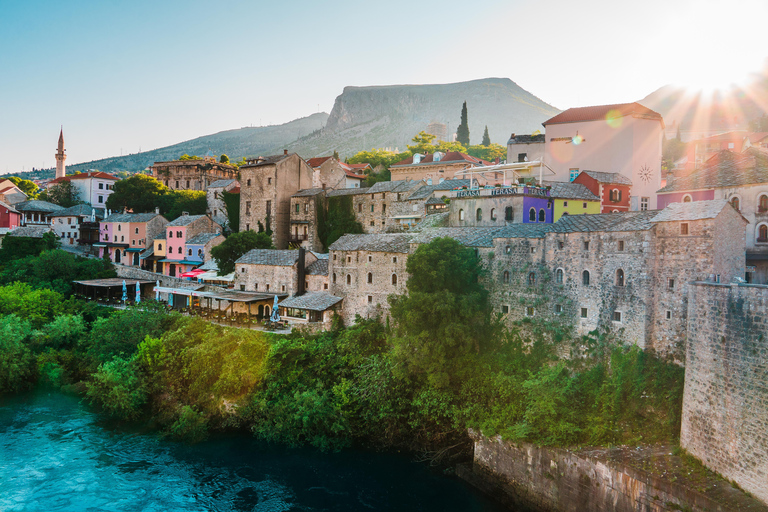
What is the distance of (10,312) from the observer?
40.8 m

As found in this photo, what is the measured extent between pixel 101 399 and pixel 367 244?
62.4 feet

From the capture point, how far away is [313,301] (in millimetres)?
34906

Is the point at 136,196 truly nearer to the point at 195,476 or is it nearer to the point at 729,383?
the point at 195,476

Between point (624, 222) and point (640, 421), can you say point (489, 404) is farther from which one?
point (624, 222)

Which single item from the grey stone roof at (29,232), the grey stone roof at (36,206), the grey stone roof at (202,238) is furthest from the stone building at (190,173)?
the grey stone roof at (202,238)

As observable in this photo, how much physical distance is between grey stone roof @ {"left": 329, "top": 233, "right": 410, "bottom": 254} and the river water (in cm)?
1259

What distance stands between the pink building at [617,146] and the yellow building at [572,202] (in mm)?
5215

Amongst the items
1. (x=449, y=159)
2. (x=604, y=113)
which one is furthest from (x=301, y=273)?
(x=604, y=113)

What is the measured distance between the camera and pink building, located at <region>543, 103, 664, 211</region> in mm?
38531

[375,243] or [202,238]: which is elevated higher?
[202,238]

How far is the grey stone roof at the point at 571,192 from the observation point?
106ft

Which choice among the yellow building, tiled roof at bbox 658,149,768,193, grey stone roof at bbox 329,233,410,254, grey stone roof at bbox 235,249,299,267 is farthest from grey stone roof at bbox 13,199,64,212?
tiled roof at bbox 658,149,768,193

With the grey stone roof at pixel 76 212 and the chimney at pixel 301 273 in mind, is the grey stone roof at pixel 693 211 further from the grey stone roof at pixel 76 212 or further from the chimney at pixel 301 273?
the grey stone roof at pixel 76 212

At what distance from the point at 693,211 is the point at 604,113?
21822 mm
